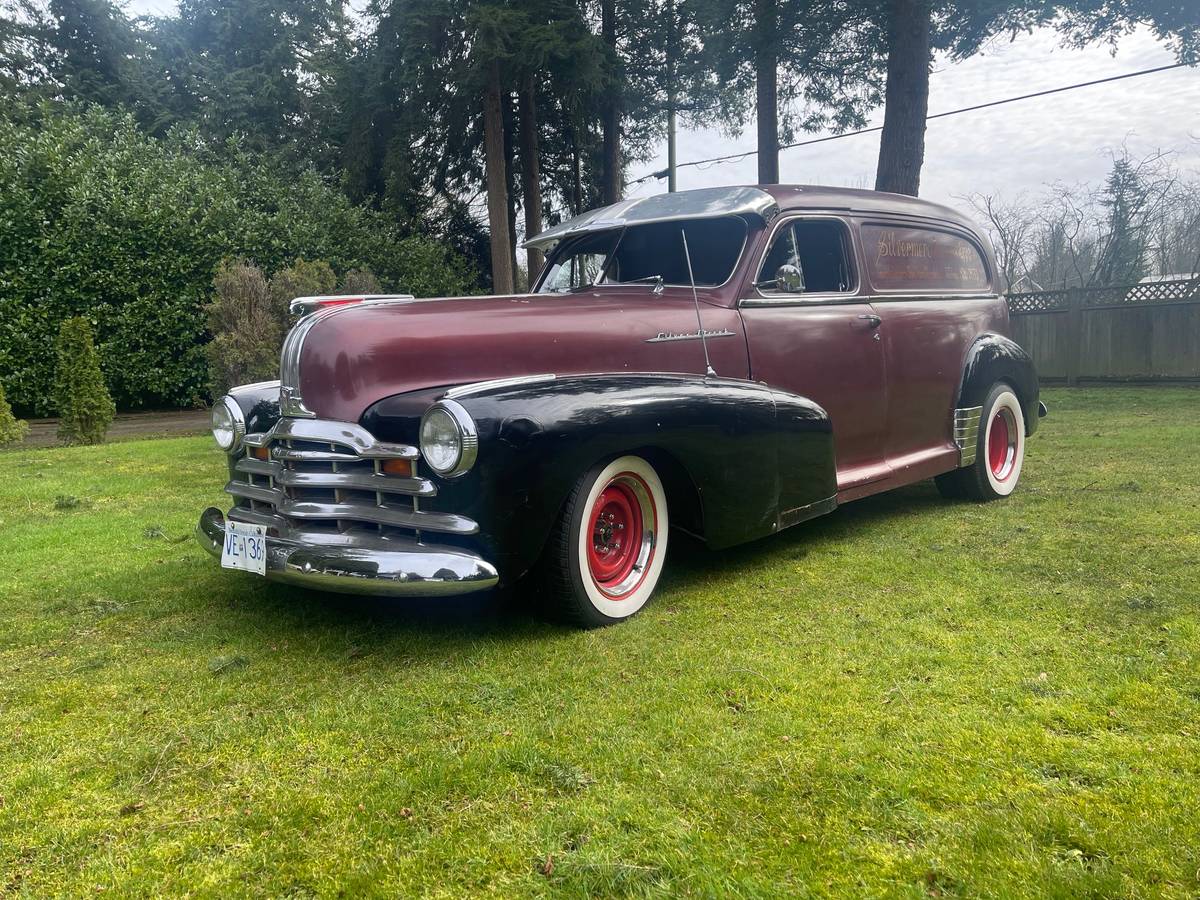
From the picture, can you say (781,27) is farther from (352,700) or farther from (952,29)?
(352,700)

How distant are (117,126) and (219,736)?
62.8 ft

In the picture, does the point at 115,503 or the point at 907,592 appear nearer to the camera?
the point at 907,592

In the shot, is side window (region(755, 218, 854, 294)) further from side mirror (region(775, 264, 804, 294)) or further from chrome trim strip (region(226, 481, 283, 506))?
chrome trim strip (region(226, 481, 283, 506))

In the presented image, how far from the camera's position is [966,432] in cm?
546

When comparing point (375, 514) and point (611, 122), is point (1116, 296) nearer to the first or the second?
point (611, 122)

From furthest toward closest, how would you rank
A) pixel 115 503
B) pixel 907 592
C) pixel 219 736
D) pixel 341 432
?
pixel 115 503 < pixel 907 592 < pixel 341 432 < pixel 219 736

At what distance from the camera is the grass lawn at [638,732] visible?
187 centimetres

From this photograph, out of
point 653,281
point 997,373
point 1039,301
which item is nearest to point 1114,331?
point 1039,301

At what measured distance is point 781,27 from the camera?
1162 cm

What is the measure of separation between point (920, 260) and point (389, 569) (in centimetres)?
398

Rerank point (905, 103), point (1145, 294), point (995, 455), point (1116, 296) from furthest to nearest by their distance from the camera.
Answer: point (1116, 296), point (1145, 294), point (905, 103), point (995, 455)

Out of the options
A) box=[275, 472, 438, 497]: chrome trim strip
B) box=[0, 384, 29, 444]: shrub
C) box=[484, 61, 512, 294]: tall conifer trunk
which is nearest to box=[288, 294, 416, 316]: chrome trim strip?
box=[275, 472, 438, 497]: chrome trim strip

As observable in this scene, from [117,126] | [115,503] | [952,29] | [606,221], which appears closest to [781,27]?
[952,29]

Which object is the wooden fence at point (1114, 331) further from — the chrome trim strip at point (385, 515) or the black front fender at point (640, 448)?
the chrome trim strip at point (385, 515)
